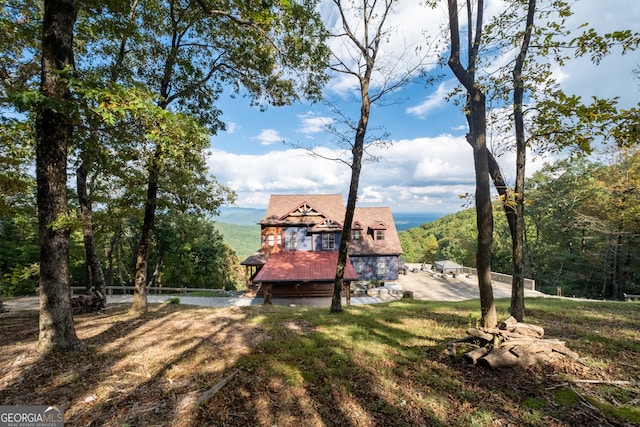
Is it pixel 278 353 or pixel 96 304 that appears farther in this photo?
pixel 96 304

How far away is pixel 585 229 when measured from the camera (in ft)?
88.8

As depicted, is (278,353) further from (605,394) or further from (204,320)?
(605,394)

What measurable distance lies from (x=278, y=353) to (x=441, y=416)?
3.21 meters

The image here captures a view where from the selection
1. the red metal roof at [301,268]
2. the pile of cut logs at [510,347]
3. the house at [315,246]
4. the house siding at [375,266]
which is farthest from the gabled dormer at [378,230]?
the pile of cut logs at [510,347]

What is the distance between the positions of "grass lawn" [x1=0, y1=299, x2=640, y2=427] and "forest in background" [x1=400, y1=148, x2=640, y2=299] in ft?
65.3

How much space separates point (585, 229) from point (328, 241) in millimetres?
27179

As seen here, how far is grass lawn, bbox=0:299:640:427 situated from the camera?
11.3 ft

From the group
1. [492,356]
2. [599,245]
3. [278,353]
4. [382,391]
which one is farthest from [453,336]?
[599,245]

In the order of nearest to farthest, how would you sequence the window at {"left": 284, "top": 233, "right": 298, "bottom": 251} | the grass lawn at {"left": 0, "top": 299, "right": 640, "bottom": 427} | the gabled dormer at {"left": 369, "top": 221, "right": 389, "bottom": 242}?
the grass lawn at {"left": 0, "top": 299, "right": 640, "bottom": 427} → the window at {"left": 284, "top": 233, "right": 298, "bottom": 251} → the gabled dormer at {"left": 369, "top": 221, "right": 389, "bottom": 242}

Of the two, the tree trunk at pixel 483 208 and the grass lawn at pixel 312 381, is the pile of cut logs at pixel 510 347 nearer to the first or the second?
the grass lawn at pixel 312 381

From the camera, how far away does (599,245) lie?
24.7 m

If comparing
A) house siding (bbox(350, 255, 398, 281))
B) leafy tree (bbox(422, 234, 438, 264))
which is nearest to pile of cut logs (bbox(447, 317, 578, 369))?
house siding (bbox(350, 255, 398, 281))

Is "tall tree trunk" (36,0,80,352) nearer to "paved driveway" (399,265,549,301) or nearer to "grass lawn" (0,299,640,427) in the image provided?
"grass lawn" (0,299,640,427)

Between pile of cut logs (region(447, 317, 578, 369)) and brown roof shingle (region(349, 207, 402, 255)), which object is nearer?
pile of cut logs (region(447, 317, 578, 369))
